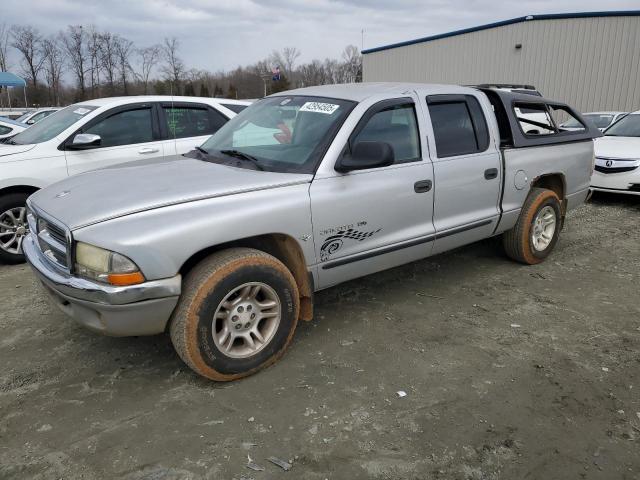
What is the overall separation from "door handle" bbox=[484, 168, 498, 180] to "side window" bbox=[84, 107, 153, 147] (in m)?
3.91

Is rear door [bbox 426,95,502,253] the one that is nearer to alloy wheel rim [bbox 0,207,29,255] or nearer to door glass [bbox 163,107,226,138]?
door glass [bbox 163,107,226,138]

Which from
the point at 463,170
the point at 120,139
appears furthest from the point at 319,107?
the point at 120,139

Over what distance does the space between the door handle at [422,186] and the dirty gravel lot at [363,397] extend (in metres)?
1.00

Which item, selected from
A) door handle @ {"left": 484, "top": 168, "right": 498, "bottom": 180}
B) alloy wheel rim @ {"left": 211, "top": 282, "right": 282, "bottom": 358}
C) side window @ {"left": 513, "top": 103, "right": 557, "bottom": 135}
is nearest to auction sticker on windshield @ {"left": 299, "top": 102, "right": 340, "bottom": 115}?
alloy wheel rim @ {"left": 211, "top": 282, "right": 282, "bottom": 358}

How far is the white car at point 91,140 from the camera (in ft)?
17.4

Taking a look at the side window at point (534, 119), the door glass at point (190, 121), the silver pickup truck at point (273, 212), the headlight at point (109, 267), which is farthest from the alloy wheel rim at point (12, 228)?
the side window at point (534, 119)

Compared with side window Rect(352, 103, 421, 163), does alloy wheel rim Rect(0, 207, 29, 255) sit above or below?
below

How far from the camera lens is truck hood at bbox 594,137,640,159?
318 inches

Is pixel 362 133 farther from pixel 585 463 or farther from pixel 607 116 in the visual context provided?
pixel 607 116

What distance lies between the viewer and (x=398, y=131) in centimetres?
388

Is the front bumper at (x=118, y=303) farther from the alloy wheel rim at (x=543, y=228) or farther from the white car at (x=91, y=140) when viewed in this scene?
the alloy wheel rim at (x=543, y=228)

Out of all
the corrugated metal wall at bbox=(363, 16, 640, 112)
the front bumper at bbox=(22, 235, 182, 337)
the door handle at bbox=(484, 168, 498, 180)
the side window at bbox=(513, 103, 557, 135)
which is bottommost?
the front bumper at bbox=(22, 235, 182, 337)

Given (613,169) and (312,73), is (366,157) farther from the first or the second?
(312,73)

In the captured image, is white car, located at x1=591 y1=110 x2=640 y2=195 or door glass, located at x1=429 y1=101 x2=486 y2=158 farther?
white car, located at x1=591 y1=110 x2=640 y2=195
